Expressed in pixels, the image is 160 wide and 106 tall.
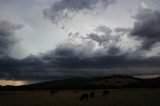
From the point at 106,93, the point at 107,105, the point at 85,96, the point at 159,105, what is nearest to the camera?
the point at 159,105

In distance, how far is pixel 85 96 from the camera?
51688 mm

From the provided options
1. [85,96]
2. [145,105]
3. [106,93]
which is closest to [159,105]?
[145,105]

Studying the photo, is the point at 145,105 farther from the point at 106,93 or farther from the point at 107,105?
the point at 106,93

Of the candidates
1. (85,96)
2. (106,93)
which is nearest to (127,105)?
(85,96)

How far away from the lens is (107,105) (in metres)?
37.4

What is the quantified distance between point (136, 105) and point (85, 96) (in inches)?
661

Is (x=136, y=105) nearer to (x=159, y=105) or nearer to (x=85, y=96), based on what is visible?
(x=159, y=105)

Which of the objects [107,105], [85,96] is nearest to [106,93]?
[85,96]

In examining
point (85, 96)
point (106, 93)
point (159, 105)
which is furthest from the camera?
point (106, 93)

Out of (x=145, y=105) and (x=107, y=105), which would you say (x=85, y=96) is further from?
(x=145, y=105)

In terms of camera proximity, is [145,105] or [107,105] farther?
[107,105]

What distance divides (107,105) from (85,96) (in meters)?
14.5

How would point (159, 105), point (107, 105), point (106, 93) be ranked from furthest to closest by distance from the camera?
point (106, 93) → point (107, 105) → point (159, 105)

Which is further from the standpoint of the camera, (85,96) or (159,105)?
(85,96)
